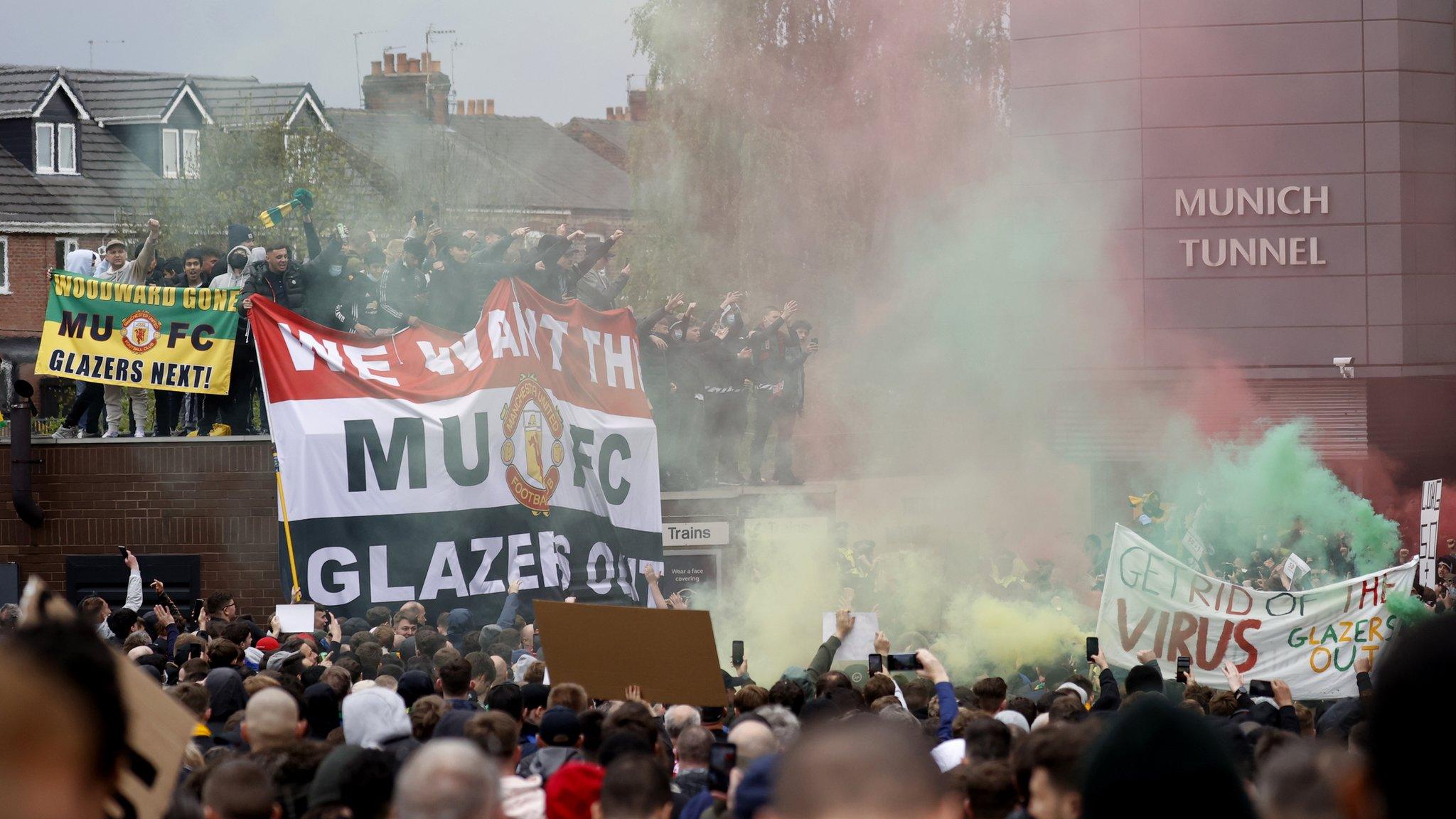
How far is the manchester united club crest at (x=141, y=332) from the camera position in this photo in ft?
43.3

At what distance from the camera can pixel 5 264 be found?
3528 centimetres

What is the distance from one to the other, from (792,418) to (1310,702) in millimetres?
7772

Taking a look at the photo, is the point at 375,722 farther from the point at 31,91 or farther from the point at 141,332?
the point at 31,91

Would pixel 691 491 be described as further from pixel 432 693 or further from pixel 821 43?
pixel 821 43

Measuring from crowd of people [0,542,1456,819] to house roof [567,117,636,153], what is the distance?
40302 mm

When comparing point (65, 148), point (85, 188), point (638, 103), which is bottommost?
point (85, 188)

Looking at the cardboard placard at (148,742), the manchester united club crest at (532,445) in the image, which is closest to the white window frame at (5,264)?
the manchester united club crest at (532,445)

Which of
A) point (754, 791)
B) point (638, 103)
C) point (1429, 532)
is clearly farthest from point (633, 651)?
point (638, 103)

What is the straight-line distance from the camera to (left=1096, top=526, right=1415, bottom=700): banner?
34.8ft

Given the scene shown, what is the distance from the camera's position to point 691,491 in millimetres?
15672

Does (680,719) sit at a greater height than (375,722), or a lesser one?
lesser

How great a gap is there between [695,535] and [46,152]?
2694 centimetres

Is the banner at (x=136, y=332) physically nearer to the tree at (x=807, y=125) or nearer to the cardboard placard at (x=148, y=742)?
the cardboard placard at (x=148, y=742)

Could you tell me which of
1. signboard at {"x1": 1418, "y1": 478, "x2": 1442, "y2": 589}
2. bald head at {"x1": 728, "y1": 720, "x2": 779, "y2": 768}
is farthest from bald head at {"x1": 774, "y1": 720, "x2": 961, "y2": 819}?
signboard at {"x1": 1418, "y1": 478, "x2": 1442, "y2": 589}
